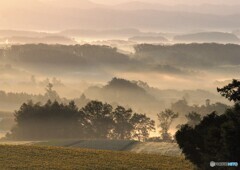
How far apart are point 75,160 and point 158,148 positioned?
3668 cm

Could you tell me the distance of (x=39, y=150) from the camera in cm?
6456

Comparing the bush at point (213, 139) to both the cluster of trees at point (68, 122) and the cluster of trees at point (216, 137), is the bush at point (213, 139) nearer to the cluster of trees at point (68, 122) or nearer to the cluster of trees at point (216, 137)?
the cluster of trees at point (216, 137)

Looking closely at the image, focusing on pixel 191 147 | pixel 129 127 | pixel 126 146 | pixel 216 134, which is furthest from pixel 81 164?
pixel 129 127

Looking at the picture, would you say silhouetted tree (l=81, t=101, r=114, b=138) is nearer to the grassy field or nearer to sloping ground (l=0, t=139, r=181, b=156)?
sloping ground (l=0, t=139, r=181, b=156)

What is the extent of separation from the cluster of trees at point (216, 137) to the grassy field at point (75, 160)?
13.1 metres

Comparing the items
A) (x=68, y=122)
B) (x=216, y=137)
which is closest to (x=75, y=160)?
(x=216, y=137)

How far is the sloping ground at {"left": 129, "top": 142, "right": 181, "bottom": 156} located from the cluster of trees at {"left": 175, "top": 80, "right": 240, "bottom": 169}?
40205 millimetres

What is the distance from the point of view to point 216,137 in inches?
1553

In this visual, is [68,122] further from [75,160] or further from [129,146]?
[75,160]

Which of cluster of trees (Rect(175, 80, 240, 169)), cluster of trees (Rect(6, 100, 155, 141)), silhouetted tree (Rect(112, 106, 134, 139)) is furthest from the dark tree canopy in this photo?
silhouetted tree (Rect(112, 106, 134, 139))

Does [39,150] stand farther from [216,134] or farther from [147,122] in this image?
[147,122]

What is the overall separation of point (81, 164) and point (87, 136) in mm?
91958

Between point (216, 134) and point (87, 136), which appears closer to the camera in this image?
point (216, 134)

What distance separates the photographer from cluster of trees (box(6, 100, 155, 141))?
140875mm
